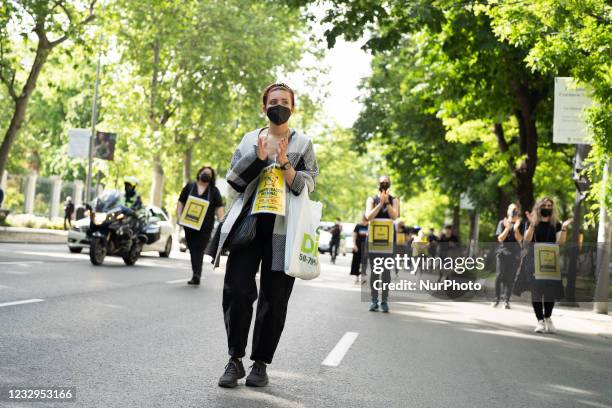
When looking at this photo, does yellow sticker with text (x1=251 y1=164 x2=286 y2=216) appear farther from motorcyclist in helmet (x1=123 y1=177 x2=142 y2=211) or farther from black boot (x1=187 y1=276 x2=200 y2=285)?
motorcyclist in helmet (x1=123 y1=177 x2=142 y2=211)

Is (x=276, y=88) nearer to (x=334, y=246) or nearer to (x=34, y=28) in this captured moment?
(x=34, y=28)

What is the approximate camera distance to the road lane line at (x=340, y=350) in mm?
7359

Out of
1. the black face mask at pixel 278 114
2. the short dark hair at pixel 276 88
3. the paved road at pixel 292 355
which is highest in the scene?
the short dark hair at pixel 276 88

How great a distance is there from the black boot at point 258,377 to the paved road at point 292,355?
0.08 metres

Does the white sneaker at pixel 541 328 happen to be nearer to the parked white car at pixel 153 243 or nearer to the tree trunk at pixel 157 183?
the parked white car at pixel 153 243

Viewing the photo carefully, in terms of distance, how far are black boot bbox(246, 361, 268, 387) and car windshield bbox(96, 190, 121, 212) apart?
11702 mm

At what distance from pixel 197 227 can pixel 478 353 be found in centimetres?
682

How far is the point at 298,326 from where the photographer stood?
32.7ft

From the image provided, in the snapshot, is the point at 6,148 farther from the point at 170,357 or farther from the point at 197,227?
the point at 170,357

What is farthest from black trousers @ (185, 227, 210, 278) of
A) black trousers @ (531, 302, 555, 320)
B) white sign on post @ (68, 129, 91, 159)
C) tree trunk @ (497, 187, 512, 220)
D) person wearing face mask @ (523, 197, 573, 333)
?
white sign on post @ (68, 129, 91, 159)

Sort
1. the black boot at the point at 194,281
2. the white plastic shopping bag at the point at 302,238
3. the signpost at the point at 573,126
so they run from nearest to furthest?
the white plastic shopping bag at the point at 302,238
the black boot at the point at 194,281
the signpost at the point at 573,126

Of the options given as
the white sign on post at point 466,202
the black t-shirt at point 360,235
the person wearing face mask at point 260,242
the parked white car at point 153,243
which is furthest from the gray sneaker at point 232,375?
the white sign on post at point 466,202

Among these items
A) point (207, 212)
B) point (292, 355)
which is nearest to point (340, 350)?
point (292, 355)

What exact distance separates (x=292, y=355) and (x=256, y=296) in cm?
193
